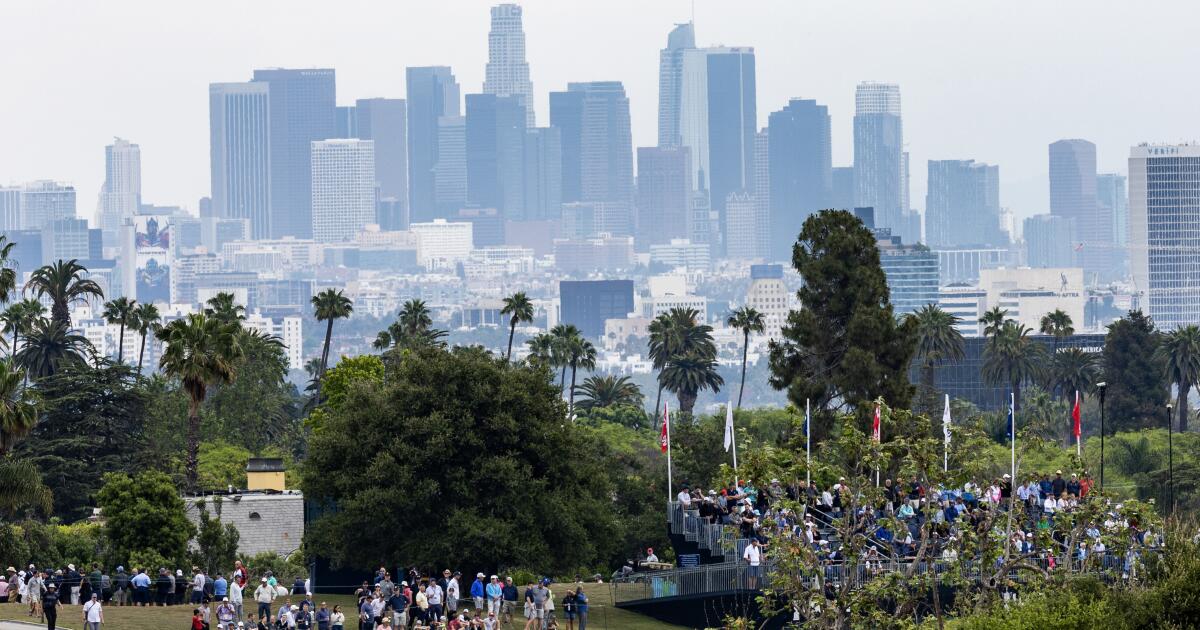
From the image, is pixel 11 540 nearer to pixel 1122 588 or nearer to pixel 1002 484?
pixel 1002 484

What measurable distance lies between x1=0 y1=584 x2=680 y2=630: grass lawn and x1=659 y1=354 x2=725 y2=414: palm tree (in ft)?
258

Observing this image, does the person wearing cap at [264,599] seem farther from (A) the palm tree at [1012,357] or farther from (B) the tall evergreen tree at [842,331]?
(A) the palm tree at [1012,357]

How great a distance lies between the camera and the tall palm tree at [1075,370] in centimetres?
14050

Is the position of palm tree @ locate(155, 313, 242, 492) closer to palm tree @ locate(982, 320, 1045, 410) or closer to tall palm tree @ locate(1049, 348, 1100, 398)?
tall palm tree @ locate(1049, 348, 1100, 398)

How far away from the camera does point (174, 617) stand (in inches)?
2041

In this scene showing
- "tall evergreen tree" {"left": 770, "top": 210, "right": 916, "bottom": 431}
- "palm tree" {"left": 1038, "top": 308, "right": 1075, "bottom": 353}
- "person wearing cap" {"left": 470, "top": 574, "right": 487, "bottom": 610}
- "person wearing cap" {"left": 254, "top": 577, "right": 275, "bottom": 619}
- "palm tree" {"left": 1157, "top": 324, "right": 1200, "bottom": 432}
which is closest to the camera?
"person wearing cap" {"left": 254, "top": 577, "right": 275, "bottom": 619}

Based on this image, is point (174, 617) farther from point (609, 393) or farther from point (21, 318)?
point (609, 393)

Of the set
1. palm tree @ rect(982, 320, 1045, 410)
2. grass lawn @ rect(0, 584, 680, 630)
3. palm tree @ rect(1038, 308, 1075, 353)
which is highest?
palm tree @ rect(1038, 308, 1075, 353)

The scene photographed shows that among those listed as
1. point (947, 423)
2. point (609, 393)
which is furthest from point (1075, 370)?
point (947, 423)

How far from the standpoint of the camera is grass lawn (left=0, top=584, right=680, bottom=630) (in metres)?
49.9

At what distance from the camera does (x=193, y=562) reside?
66.2 m

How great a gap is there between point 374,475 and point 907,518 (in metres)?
18.9

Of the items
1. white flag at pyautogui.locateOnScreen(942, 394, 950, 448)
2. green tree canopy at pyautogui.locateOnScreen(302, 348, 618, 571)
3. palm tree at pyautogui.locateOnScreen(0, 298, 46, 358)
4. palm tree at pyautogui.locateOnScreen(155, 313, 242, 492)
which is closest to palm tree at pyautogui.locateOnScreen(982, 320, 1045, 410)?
palm tree at pyautogui.locateOnScreen(0, 298, 46, 358)

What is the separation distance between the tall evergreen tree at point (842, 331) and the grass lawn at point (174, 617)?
16664mm
